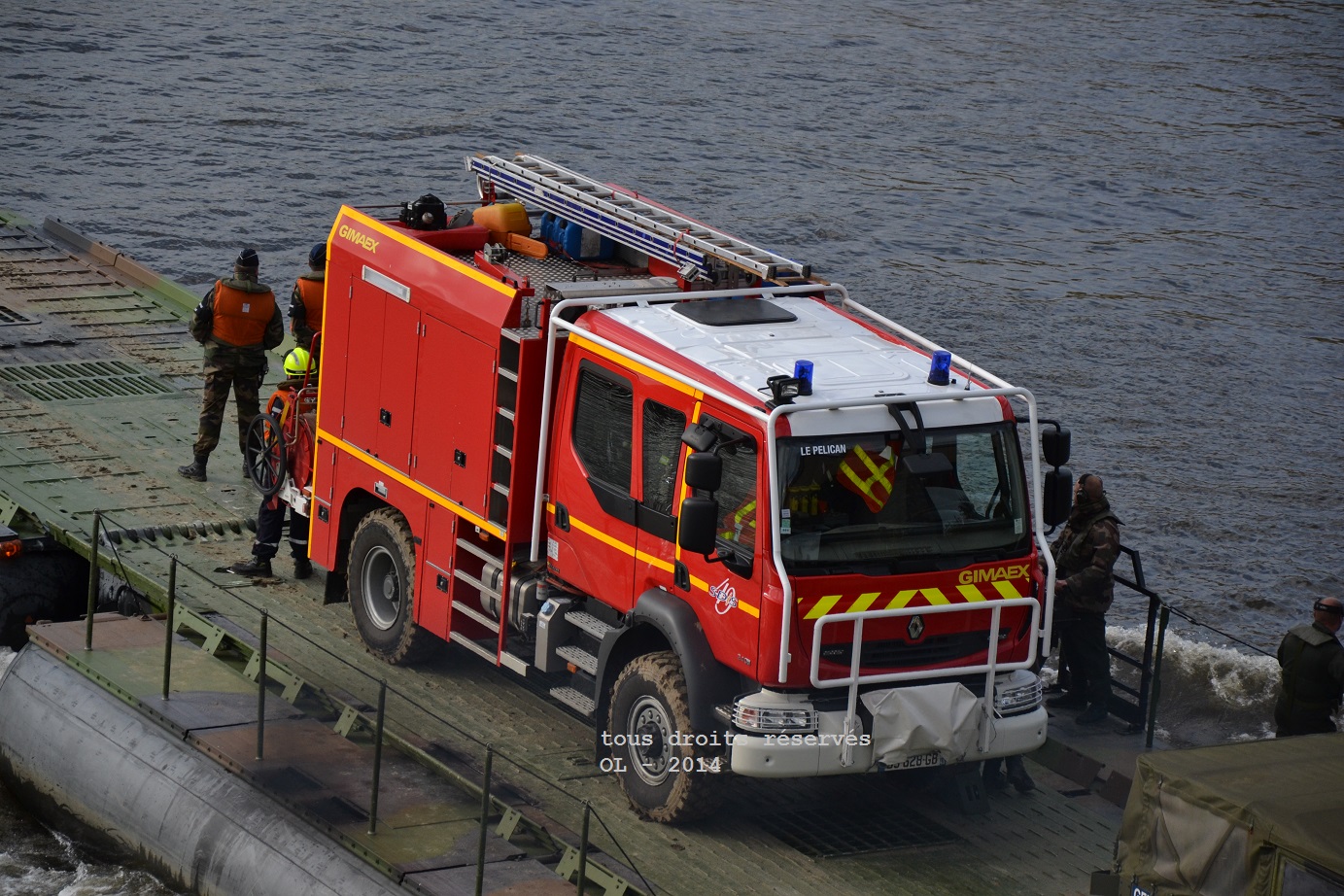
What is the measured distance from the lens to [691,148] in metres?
31.8

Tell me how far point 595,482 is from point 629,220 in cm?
200

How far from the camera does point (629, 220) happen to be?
38.5 ft

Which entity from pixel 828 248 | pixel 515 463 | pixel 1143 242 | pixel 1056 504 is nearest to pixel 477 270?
pixel 515 463

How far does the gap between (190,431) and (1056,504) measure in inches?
310

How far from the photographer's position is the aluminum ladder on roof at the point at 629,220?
36.7 feet

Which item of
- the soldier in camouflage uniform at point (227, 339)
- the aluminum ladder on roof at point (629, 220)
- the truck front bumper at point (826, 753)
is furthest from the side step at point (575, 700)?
the soldier in camouflage uniform at point (227, 339)

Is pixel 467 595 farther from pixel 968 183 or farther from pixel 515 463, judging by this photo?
pixel 968 183

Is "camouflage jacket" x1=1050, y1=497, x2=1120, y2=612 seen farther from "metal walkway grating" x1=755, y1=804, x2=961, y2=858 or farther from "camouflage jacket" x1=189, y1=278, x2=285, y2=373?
"camouflage jacket" x1=189, y1=278, x2=285, y2=373

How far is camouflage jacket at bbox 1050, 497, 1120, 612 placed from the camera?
38.0ft

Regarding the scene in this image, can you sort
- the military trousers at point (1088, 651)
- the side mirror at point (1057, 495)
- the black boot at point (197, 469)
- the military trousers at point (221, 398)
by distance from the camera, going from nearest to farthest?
the side mirror at point (1057, 495), the military trousers at point (1088, 651), the military trousers at point (221, 398), the black boot at point (197, 469)

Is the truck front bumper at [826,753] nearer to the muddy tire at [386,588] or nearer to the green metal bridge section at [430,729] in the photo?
the green metal bridge section at [430,729]

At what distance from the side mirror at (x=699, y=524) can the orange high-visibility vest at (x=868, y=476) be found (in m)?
0.72

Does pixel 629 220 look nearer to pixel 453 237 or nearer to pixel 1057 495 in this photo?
pixel 453 237

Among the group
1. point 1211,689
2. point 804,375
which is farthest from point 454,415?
point 1211,689
